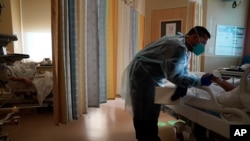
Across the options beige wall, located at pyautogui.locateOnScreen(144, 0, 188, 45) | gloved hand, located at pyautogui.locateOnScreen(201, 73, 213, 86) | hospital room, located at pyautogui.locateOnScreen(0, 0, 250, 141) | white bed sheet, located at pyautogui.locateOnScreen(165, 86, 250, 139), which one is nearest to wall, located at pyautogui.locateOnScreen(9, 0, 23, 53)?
hospital room, located at pyautogui.locateOnScreen(0, 0, 250, 141)

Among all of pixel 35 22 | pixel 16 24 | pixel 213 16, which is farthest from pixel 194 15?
pixel 16 24

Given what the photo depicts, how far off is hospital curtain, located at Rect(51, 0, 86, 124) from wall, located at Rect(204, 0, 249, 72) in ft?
7.85

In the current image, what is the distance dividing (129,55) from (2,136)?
2.63 meters

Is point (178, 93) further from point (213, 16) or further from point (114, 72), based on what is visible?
point (213, 16)

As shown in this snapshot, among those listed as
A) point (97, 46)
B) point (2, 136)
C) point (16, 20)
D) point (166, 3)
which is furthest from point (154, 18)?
point (2, 136)

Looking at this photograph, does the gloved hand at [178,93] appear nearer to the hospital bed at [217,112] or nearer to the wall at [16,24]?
the hospital bed at [217,112]

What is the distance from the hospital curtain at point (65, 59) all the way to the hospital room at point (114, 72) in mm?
13

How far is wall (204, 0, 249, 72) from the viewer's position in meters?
3.67

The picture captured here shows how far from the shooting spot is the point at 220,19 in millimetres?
3713

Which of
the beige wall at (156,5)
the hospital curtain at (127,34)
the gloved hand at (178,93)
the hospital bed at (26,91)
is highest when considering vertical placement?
the beige wall at (156,5)

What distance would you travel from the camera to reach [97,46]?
3273 mm

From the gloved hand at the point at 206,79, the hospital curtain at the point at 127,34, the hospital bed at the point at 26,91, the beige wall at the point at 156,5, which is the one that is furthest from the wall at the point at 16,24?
the gloved hand at the point at 206,79

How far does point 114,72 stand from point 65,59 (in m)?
1.52

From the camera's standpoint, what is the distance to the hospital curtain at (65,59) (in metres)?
2.47
